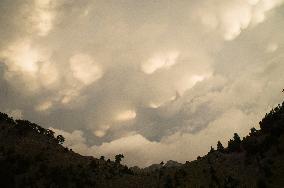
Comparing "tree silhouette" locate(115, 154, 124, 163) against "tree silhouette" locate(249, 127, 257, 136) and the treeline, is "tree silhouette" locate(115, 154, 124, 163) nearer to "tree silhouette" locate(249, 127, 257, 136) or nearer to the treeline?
Answer: the treeline

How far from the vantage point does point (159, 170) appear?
7812 centimetres

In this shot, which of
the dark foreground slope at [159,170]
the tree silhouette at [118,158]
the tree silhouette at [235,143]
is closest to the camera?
the dark foreground slope at [159,170]

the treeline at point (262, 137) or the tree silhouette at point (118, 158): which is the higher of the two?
the tree silhouette at point (118, 158)

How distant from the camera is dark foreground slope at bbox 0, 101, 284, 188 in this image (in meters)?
53.0

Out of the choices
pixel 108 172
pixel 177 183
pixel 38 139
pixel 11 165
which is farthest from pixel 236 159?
pixel 38 139

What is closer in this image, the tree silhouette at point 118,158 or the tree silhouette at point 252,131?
the tree silhouette at point 252,131

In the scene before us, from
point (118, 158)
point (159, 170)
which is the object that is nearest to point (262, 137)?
point (159, 170)

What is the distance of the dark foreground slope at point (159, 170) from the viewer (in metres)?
53.0

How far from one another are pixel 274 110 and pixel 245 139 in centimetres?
903

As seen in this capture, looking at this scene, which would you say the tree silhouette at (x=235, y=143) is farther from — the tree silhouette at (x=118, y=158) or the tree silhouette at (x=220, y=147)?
the tree silhouette at (x=118, y=158)

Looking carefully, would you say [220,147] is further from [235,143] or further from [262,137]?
[262,137]

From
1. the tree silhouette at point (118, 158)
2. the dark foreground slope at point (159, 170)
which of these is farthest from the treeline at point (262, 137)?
the tree silhouette at point (118, 158)

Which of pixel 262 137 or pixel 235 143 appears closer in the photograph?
pixel 262 137

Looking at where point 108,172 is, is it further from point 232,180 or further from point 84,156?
point 232,180
